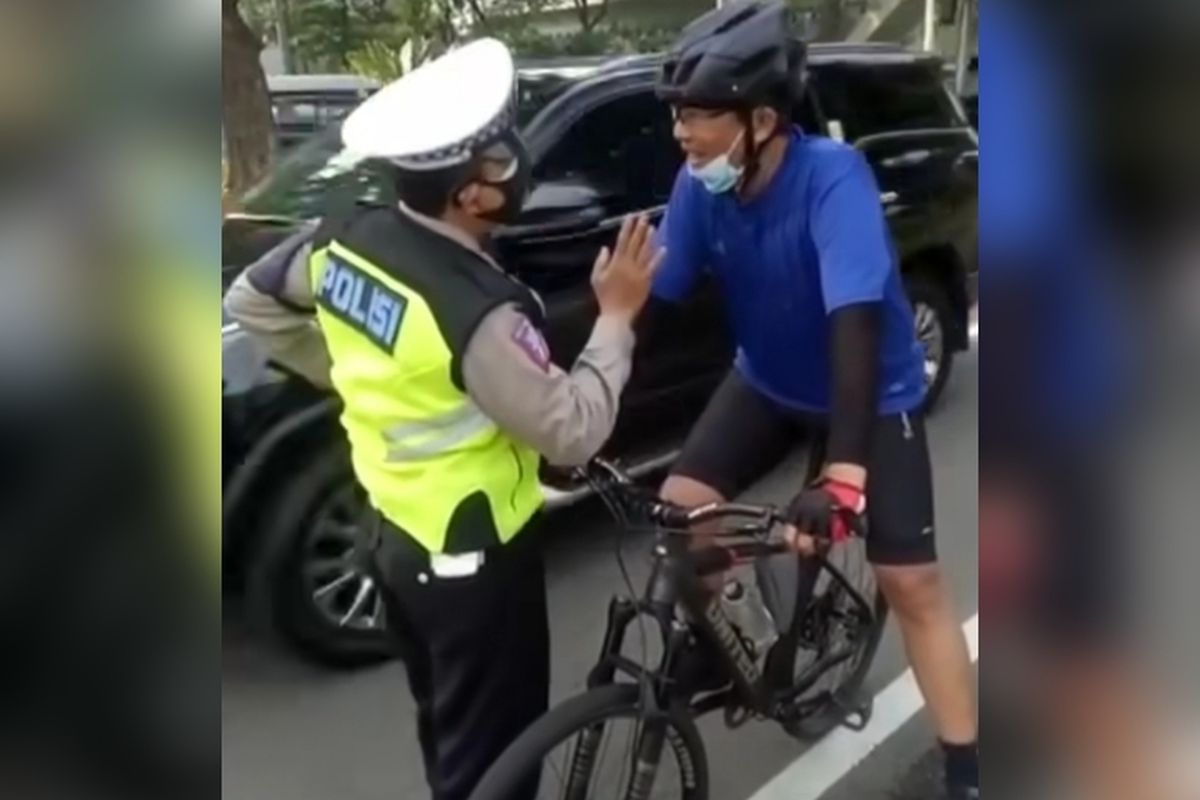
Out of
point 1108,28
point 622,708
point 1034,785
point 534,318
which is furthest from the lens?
point 622,708

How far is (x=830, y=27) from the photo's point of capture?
4.55 meters

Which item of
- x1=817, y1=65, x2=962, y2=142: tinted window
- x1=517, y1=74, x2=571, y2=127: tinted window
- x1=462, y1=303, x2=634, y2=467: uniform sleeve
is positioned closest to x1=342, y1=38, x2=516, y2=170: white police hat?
x1=462, y1=303, x2=634, y2=467: uniform sleeve

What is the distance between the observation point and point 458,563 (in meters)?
2.36

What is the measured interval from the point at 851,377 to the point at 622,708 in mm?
682

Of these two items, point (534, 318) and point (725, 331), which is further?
point (725, 331)

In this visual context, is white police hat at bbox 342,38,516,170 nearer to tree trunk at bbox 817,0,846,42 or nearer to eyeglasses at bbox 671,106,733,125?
eyeglasses at bbox 671,106,733,125

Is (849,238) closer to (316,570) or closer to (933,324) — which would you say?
(316,570)

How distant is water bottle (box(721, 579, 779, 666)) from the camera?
275 cm

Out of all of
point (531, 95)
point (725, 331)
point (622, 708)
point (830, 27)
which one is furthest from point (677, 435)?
point (622, 708)

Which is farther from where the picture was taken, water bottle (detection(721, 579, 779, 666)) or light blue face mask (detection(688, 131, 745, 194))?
water bottle (detection(721, 579, 779, 666))

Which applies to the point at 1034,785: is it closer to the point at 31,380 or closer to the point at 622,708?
the point at 31,380

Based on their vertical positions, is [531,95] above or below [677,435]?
above

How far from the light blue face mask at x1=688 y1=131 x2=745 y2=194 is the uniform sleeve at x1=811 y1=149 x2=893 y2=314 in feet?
0.47

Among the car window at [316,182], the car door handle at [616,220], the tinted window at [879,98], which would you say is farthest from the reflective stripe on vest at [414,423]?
the tinted window at [879,98]
